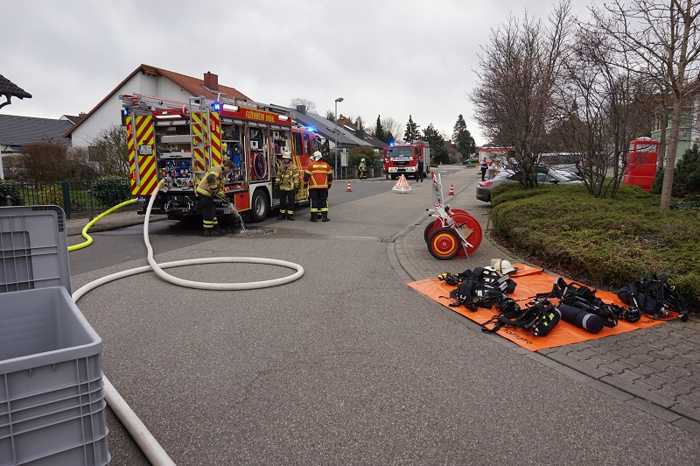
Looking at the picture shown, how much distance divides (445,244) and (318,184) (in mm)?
5105

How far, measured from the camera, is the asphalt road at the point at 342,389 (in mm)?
2801

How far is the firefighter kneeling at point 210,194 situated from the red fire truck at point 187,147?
342 millimetres

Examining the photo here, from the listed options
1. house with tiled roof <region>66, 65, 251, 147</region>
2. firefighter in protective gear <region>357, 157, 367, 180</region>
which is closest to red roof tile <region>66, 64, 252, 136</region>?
house with tiled roof <region>66, 65, 251, 147</region>

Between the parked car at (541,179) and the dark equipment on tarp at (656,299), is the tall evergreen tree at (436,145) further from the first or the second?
the dark equipment on tarp at (656,299)

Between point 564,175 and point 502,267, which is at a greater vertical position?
point 564,175

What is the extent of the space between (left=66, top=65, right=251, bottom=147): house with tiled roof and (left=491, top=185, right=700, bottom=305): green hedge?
96.0ft

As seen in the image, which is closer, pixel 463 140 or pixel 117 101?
pixel 117 101

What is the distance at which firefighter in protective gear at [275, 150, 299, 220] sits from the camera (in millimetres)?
12805

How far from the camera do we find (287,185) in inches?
504

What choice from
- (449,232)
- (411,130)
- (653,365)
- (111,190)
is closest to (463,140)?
(411,130)

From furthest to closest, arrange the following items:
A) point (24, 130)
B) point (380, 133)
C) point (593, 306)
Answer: point (380, 133), point (24, 130), point (593, 306)

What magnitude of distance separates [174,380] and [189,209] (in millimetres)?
7548

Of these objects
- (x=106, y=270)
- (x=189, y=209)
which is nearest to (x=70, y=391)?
(x=106, y=270)

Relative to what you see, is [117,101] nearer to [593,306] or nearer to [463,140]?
[593,306]
